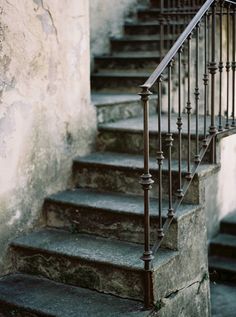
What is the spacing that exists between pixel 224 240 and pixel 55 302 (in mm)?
2890

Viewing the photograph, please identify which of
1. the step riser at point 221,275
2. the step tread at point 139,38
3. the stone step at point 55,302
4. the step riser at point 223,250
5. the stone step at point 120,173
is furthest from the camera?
the step tread at point 139,38

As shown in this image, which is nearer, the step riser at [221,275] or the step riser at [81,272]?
Result: the step riser at [81,272]

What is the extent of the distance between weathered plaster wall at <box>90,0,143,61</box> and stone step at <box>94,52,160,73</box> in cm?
18

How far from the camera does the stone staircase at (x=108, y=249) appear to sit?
3.62 metres

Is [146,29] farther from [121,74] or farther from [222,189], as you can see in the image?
[222,189]

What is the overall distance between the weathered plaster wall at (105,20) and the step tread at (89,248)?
3.07 metres

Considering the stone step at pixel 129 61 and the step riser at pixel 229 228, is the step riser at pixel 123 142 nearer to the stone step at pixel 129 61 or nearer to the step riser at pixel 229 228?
the stone step at pixel 129 61

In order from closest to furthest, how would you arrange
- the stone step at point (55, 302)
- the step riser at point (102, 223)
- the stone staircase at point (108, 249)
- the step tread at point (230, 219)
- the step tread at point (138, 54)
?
the stone step at point (55, 302) → the stone staircase at point (108, 249) → the step riser at point (102, 223) → the step tread at point (230, 219) → the step tread at point (138, 54)

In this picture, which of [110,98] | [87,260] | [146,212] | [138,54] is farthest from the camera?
[138,54]

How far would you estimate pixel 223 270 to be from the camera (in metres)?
5.55

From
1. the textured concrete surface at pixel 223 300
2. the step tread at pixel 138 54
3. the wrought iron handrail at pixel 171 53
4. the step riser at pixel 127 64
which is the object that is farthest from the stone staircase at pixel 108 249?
the step tread at pixel 138 54

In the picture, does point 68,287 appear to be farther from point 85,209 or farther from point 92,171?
point 92,171

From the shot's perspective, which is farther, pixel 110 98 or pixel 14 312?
pixel 110 98

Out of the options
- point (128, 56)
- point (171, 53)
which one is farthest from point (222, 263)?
point (171, 53)
